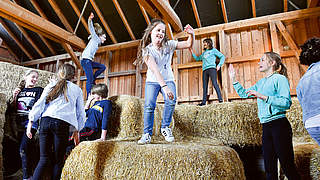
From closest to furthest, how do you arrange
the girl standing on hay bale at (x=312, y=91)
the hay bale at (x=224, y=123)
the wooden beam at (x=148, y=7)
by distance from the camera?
the girl standing on hay bale at (x=312, y=91), the hay bale at (x=224, y=123), the wooden beam at (x=148, y=7)

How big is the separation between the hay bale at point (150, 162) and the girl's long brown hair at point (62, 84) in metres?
0.49

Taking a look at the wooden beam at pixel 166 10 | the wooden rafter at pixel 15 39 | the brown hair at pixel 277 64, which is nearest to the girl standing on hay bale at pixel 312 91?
the brown hair at pixel 277 64

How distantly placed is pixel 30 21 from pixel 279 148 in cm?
443

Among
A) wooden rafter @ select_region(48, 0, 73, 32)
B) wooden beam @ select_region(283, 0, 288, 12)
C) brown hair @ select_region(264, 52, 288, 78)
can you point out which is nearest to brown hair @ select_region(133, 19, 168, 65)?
brown hair @ select_region(264, 52, 288, 78)

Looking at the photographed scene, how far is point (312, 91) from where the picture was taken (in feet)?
4.54

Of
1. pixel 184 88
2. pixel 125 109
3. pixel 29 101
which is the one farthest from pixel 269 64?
pixel 184 88

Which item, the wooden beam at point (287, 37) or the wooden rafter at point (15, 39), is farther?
the wooden rafter at point (15, 39)

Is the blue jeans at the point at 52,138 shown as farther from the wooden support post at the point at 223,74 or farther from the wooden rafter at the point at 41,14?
the wooden rafter at the point at 41,14

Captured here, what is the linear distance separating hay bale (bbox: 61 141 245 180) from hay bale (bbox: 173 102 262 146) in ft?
3.04

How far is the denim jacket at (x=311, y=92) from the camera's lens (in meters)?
1.36

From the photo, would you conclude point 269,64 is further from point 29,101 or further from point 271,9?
point 271,9

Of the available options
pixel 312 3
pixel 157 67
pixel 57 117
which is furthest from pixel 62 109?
pixel 312 3

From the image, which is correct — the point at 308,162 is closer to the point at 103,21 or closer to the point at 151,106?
the point at 151,106

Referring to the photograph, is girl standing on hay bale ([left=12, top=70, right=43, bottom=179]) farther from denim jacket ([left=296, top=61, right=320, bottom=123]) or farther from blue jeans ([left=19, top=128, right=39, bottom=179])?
→ denim jacket ([left=296, top=61, right=320, bottom=123])
